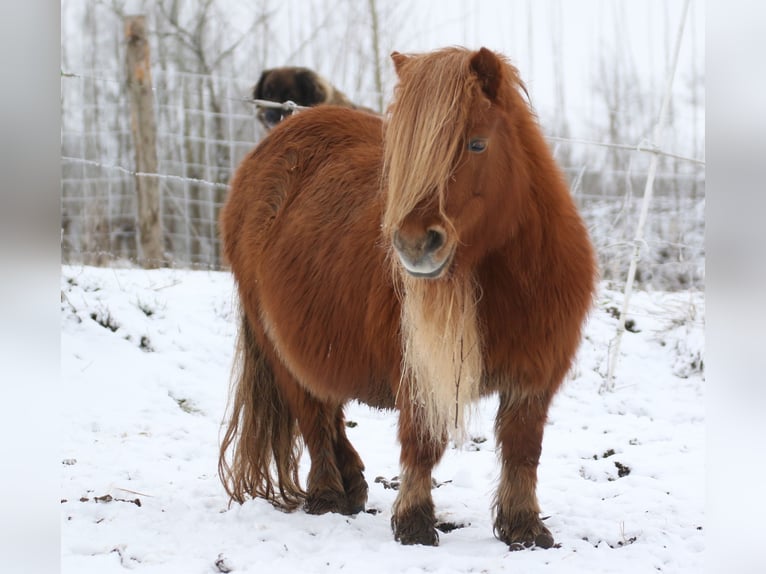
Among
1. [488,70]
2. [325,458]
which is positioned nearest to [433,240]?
[488,70]

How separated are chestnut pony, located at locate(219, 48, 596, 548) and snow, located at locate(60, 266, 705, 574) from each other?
24 cm

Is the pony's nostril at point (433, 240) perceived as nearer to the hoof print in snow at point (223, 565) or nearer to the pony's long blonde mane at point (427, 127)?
the pony's long blonde mane at point (427, 127)

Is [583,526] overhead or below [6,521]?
below

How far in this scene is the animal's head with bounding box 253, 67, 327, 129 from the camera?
9.27 m

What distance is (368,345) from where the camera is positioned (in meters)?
3.38

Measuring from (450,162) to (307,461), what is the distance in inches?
103

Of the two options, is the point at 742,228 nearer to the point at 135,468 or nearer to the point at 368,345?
the point at 368,345

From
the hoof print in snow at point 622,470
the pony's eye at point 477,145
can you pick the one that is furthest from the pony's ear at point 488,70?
the hoof print in snow at point 622,470

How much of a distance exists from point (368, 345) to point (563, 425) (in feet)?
8.16

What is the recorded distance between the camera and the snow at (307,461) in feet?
10.1

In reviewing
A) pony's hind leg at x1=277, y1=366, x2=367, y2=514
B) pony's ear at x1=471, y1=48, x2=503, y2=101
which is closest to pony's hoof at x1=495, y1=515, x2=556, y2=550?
pony's hind leg at x1=277, y1=366, x2=367, y2=514

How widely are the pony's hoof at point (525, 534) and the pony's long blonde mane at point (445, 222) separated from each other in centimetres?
44

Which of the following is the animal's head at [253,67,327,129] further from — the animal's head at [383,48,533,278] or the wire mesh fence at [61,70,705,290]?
the animal's head at [383,48,533,278]

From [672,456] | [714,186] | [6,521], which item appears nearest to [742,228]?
[714,186]
